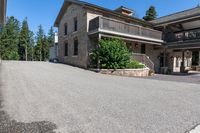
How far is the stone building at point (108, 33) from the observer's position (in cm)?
1808

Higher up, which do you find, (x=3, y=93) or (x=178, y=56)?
(x=178, y=56)

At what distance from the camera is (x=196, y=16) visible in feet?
64.6

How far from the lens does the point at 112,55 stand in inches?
635

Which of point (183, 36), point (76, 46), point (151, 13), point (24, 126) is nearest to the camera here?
point (24, 126)

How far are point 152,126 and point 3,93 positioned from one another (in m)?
5.23

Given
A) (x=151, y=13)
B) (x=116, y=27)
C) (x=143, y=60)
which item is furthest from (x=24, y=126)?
(x=151, y=13)

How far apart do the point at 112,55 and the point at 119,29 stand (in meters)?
3.27

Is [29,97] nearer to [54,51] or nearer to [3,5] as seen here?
[3,5]


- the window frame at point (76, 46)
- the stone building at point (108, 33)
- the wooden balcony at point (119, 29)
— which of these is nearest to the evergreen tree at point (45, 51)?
the stone building at point (108, 33)

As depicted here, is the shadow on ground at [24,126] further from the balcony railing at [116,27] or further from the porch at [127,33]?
the balcony railing at [116,27]

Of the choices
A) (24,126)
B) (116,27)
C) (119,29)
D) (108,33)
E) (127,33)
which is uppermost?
(116,27)

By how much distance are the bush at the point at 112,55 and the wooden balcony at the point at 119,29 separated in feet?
4.09

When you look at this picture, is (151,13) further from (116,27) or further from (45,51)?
(116,27)

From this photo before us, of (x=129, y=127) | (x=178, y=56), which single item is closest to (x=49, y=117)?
(x=129, y=127)
